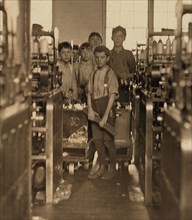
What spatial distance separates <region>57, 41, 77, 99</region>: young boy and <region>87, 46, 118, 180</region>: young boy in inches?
22.4

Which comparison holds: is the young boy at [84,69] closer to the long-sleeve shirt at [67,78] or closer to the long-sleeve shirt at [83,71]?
the long-sleeve shirt at [83,71]

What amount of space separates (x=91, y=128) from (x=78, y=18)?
5761 mm

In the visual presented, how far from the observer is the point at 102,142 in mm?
6305

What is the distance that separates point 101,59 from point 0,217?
3428 millimetres

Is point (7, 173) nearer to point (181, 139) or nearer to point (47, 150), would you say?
point (181, 139)

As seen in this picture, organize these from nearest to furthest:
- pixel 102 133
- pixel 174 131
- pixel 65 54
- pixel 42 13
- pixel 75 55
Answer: pixel 174 131 < pixel 102 133 < pixel 65 54 < pixel 75 55 < pixel 42 13

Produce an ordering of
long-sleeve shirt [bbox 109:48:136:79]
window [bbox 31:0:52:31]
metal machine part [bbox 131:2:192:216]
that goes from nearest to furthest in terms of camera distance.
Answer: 1. metal machine part [bbox 131:2:192:216]
2. long-sleeve shirt [bbox 109:48:136:79]
3. window [bbox 31:0:52:31]

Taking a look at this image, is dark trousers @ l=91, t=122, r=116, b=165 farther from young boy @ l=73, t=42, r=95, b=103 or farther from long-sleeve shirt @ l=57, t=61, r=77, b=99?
young boy @ l=73, t=42, r=95, b=103

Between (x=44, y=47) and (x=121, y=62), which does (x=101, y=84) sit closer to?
(x=44, y=47)

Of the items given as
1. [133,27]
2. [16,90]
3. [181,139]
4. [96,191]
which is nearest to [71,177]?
[96,191]

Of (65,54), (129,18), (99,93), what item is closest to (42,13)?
(129,18)

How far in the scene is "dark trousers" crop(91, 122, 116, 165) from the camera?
6273mm

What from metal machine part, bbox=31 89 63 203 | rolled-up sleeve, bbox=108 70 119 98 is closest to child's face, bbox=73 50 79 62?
rolled-up sleeve, bbox=108 70 119 98

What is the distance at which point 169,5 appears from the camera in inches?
461
